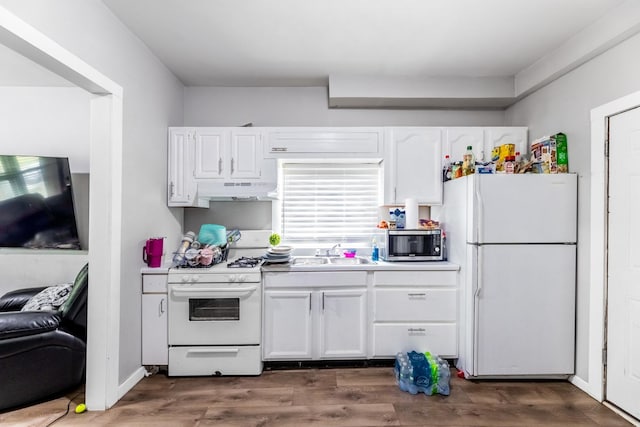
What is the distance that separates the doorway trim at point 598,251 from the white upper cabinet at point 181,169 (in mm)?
3237

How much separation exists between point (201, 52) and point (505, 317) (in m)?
3.24

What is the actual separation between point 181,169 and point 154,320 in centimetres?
134

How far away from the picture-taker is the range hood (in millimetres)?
2807

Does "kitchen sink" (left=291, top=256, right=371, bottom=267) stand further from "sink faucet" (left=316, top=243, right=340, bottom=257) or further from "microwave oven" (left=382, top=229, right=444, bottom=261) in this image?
"microwave oven" (left=382, top=229, right=444, bottom=261)

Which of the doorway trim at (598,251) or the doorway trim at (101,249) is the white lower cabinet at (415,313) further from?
the doorway trim at (101,249)

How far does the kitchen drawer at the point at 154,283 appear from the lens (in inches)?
98.4

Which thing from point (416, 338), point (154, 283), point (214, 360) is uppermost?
point (154, 283)

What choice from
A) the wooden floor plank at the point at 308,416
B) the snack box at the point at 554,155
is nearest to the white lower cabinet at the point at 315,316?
the wooden floor plank at the point at 308,416

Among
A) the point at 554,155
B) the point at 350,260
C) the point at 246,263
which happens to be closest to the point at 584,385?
the point at 554,155

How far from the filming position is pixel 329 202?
3361 mm

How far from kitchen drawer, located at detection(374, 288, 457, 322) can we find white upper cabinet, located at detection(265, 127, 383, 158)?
1.35 m

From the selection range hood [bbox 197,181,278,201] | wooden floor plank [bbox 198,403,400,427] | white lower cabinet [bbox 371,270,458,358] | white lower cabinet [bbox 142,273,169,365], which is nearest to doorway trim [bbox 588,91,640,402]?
white lower cabinet [bbox 371,270,458,358]

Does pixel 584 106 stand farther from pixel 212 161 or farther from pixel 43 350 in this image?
pixel 43 350

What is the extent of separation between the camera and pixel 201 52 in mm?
2574
